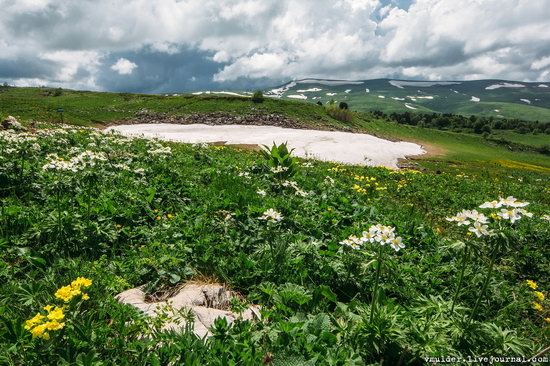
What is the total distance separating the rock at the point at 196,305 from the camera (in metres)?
4.00

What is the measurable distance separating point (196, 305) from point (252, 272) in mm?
1074

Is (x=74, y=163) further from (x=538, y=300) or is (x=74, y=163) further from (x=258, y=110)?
(x=258, y=110)

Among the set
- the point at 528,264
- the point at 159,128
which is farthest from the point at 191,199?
the point at 159,128

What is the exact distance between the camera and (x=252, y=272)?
5383 mm

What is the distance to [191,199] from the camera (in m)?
8.59

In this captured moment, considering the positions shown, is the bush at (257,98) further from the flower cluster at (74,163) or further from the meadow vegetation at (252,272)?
the flower cluster at (74,163)

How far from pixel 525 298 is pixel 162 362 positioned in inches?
216

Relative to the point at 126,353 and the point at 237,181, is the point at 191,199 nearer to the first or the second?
the point at 237,181

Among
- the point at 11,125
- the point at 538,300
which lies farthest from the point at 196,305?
the point at 11,125

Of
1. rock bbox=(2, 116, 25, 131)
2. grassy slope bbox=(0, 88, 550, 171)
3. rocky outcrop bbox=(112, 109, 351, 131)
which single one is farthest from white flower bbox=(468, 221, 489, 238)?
grassy slope bbox=(0, 88, 550, 171)

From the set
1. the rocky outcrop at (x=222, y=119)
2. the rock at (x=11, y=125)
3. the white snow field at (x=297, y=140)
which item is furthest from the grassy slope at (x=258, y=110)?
the rock at (x=11, y=125)

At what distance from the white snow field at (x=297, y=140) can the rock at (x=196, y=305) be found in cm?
3172

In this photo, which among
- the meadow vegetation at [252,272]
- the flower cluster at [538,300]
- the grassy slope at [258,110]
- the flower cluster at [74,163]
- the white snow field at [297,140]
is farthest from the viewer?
the grassy slope at [258,110]

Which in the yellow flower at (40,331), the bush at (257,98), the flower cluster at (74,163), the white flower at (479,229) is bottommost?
the yellow flower at (40,331)
